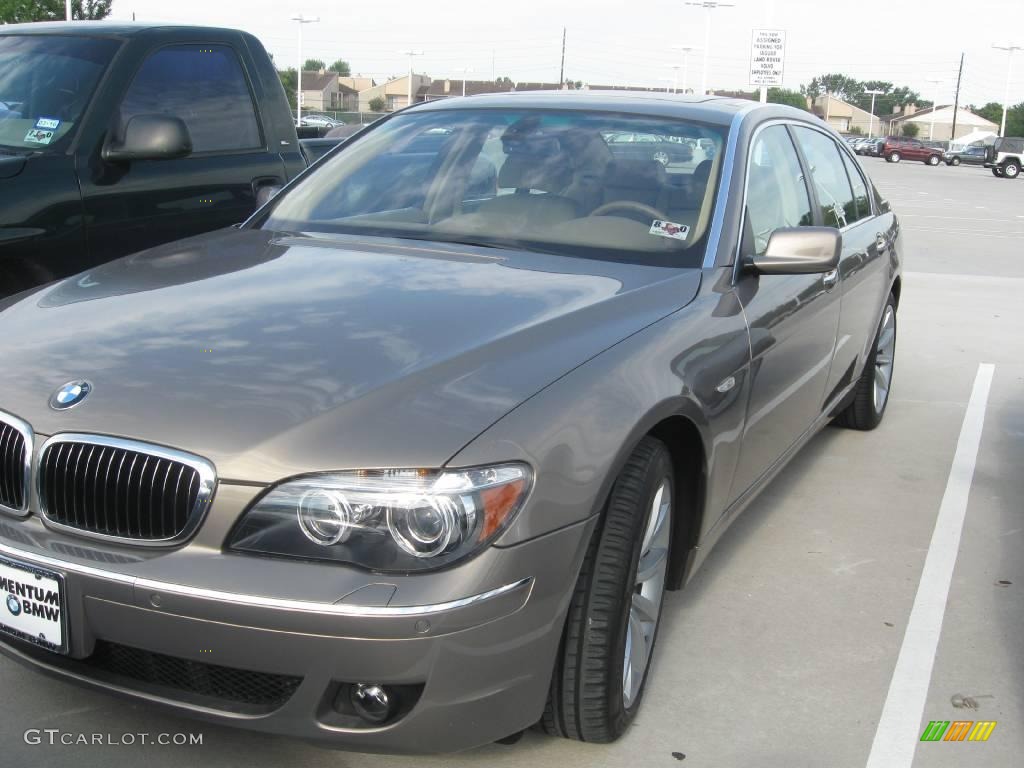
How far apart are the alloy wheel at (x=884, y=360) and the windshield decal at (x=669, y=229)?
101 inches

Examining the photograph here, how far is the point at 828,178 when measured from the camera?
4988 mm

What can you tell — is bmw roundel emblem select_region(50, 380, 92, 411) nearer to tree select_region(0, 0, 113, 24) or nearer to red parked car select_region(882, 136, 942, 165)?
tree select_region(0, 0, 113, 24)

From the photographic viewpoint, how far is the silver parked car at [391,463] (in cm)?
224

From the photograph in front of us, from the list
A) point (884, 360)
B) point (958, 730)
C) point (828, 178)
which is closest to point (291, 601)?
point (958, 730)

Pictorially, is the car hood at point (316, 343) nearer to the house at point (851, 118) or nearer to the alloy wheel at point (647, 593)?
the alloy wheel at point (647, 593)

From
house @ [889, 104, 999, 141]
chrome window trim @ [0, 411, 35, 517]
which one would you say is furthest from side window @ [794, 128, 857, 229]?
house @ [889, 104, 999, 141]

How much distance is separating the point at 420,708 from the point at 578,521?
496 mm

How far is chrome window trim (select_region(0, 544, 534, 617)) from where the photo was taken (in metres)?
2.18

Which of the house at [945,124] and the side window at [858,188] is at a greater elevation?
the side window at [858,188]

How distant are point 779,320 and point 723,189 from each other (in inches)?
18.1

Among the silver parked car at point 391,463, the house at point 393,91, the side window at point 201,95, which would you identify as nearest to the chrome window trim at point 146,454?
the silver parked car at point 391,463

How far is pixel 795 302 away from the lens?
3.95 metres

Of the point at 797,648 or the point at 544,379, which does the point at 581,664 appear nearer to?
the point at 544,379

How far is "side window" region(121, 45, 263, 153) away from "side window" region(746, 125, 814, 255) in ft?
9.02
